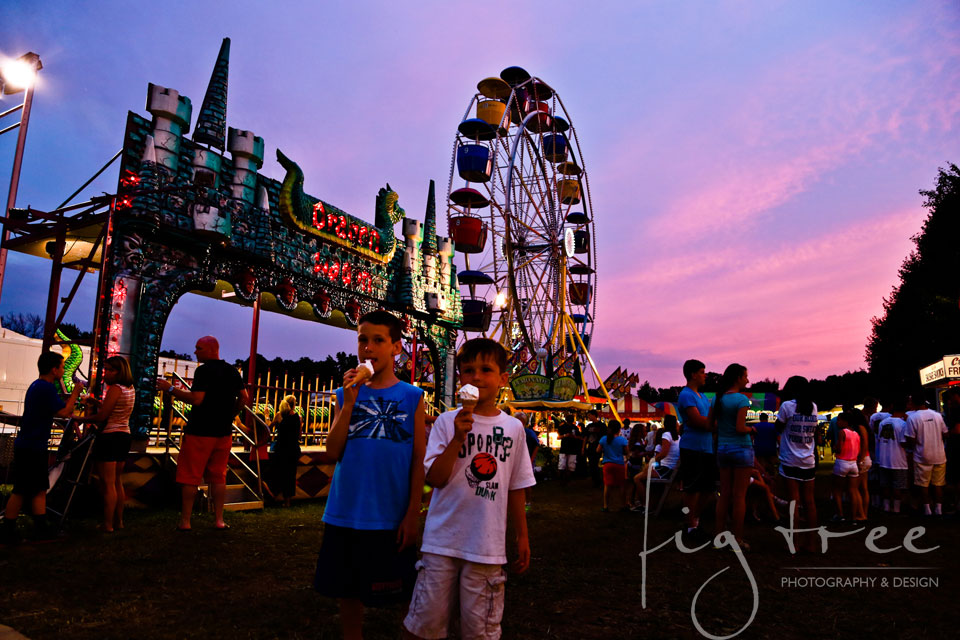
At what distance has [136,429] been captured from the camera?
34.7 ft

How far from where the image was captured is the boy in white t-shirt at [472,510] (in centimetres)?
236

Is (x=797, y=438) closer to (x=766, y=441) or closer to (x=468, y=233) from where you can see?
(x=766, y=441)

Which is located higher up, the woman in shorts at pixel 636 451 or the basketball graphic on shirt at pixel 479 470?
the basketball graphic on shirt at pixel 479 470

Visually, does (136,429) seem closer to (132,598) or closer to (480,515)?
(132,598)

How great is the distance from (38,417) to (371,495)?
4.69 metres

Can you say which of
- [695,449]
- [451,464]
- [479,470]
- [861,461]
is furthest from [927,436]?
[451,464]

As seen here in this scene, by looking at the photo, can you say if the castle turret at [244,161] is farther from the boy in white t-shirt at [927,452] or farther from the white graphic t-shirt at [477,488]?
the boy in white t-shirt at [927,452]

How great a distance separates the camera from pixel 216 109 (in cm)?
1202

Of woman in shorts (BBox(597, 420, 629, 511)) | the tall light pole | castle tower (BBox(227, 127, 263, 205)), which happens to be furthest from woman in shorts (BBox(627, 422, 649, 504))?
the tall light pole

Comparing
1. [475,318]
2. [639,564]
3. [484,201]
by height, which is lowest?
A: [639,564]

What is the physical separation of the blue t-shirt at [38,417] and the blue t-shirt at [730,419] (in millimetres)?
6286

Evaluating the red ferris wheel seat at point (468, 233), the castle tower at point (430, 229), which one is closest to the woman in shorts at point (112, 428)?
the castle tower at point (430, 229)

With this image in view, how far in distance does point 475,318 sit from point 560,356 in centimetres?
478

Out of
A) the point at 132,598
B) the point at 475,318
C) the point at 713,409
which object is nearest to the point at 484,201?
the point at 475,318
